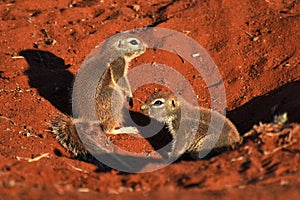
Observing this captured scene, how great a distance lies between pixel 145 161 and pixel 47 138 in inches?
56.9

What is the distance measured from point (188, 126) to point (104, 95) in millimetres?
1481

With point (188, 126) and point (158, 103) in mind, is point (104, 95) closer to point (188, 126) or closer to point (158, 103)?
point (158, 103)

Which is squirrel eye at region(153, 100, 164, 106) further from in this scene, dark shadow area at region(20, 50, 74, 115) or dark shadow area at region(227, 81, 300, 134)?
dark shadow area at region(20, 50, 74, 115)

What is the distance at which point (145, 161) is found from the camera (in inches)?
269

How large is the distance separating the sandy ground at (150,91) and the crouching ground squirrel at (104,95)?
175 mm

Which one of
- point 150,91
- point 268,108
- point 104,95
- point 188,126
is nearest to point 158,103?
point 188,126

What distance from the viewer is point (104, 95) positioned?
24.9 feet

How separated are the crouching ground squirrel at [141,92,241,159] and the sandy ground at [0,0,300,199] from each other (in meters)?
0.47

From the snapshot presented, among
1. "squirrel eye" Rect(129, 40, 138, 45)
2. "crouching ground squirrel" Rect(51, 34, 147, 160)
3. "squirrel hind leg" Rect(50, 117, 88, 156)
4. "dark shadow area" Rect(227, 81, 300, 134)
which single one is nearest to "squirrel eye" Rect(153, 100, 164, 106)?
"crouching ground squirrel" Rect(51, 34, 147, 160)

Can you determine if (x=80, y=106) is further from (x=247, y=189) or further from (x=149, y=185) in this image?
(x=247, y=189)

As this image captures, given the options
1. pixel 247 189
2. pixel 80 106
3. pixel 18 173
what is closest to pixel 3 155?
pixel 18 173

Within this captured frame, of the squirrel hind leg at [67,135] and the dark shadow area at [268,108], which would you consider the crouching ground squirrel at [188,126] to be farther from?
the squirrel hind leg at [67,135]

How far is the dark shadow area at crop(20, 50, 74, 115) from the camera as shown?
8281 mm

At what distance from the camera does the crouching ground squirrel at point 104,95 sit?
22.9 feet
